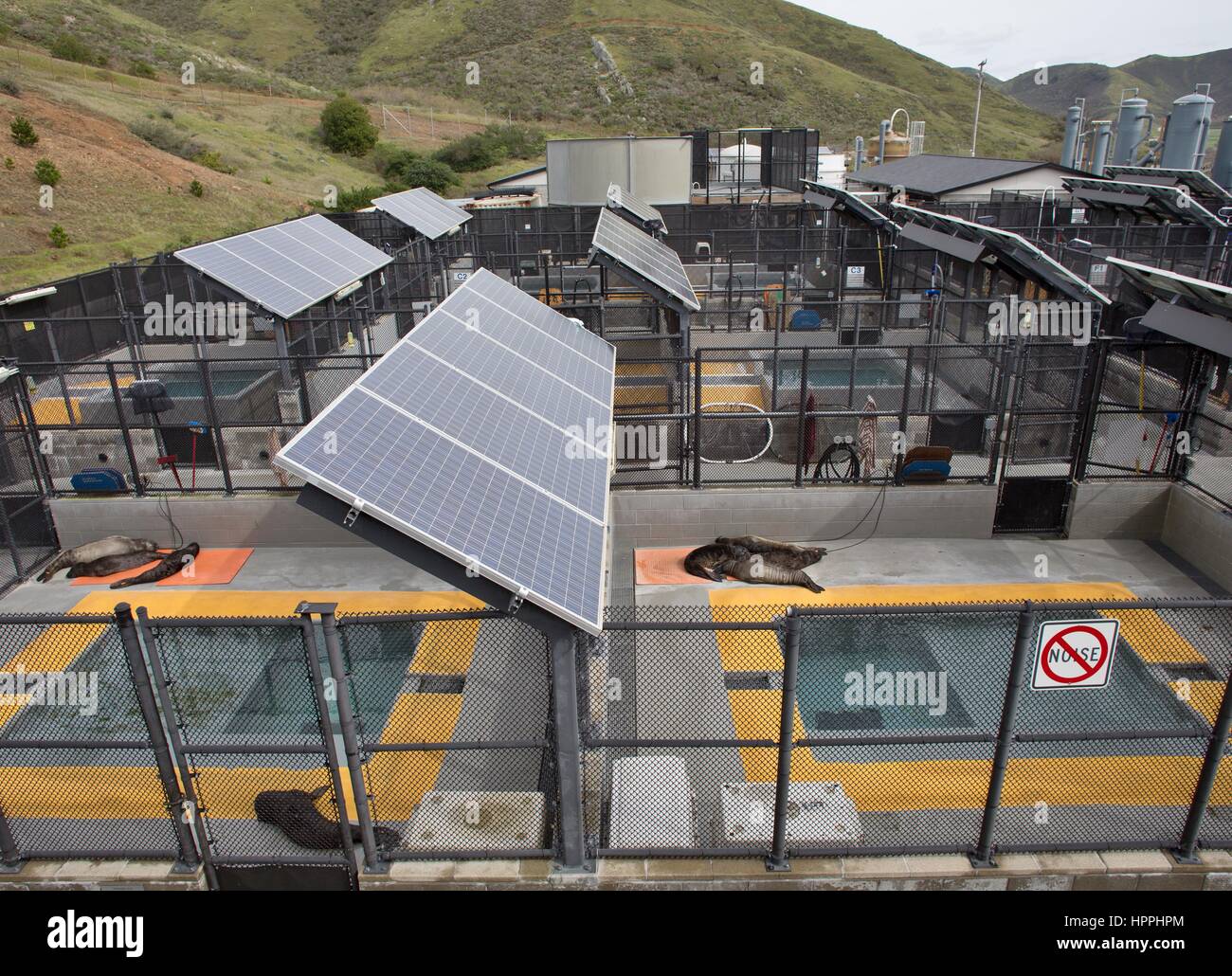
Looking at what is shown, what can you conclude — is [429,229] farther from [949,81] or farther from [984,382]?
[949,81]

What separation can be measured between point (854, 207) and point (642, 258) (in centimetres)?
1228

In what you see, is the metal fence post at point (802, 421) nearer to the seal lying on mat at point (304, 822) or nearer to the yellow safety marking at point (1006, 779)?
the yellow safety marking at point (1006, 779)

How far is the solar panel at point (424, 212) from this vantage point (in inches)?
939

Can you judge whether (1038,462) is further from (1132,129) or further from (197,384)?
(1132,129)

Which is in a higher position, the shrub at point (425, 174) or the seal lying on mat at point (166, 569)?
the shrub at point (425, 174)

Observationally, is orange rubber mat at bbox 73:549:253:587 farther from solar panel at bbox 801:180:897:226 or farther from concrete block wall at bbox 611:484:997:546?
solar panel at bbox 801:180:897:226

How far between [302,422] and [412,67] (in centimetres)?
9234

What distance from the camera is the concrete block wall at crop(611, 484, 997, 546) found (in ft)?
40.4

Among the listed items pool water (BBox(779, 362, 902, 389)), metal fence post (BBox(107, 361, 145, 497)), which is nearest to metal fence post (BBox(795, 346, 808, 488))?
pool water (BBox(779, 362, 902, 389))

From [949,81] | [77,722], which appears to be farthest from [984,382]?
[949,81]

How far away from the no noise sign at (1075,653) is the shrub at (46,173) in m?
42.0

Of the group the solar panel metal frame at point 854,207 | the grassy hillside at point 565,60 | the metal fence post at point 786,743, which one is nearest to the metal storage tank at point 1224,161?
the solar panel metal frame at point 854,207

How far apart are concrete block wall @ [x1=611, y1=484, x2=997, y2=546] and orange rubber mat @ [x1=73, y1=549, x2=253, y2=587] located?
5.72 m

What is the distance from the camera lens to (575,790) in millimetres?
5625
